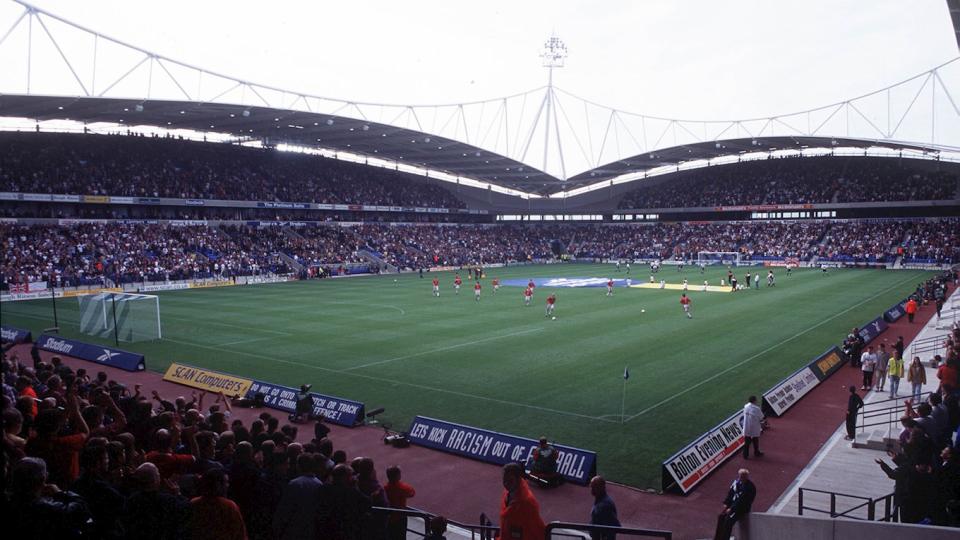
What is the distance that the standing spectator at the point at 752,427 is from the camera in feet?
42.9

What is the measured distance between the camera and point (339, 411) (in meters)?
15.8

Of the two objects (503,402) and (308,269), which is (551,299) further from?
(308,269)

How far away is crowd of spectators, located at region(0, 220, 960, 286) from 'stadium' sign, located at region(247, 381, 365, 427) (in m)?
26.5

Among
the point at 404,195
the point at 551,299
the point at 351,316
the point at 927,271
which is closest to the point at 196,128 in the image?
the point at 404,195

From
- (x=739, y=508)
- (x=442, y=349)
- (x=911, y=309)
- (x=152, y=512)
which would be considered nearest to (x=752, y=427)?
(x=739, y=508)

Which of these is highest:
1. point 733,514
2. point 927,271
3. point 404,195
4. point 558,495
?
point 404,195

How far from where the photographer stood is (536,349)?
2381cm

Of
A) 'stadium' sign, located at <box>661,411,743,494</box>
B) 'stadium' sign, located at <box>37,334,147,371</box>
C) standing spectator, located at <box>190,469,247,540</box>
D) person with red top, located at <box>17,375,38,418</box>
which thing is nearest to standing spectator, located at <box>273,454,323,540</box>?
standing spectator, located at <box>190,469,247,540</box>

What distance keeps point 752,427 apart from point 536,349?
1120 cm

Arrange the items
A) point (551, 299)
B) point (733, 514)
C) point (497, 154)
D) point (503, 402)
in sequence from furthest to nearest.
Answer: point (497, 154) < point (551, 299) < point (503, 402) < point (733, 514)

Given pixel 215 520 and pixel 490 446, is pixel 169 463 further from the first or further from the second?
pixel 490 446

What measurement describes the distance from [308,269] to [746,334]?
1686 inches

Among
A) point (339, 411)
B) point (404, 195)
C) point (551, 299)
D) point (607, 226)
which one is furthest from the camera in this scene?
point (607, 226)

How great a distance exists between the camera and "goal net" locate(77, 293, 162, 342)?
Result: 2672cm
